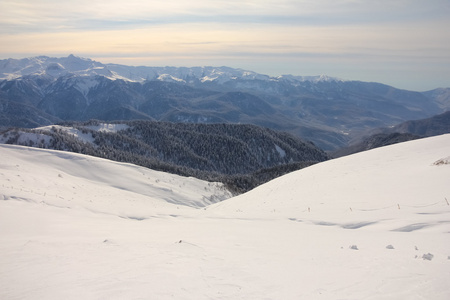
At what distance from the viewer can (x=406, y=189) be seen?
16281 millimetres

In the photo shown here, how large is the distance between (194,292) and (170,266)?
5.66 feet

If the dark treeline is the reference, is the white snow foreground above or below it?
above

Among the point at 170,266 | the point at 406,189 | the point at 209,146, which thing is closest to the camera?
the point at 170,266

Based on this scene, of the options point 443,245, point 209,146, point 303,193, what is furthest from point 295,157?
point 443,245

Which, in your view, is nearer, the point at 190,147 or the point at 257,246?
the point at 257,246

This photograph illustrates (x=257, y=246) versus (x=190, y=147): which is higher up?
(x=257, y=246)

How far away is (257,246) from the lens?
34.8ft

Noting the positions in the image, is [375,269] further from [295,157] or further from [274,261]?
[295,157]

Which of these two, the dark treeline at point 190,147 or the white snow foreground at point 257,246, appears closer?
the white snow foreground at point 257,246

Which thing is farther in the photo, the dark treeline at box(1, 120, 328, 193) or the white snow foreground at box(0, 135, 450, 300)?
the dark treeline at box(1, 120, 328, 193)

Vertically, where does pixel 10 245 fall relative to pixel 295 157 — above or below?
above

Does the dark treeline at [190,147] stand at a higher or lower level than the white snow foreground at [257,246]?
lower

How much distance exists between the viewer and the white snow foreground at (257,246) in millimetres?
6871

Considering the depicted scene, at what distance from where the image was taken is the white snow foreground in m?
A: 6.87
